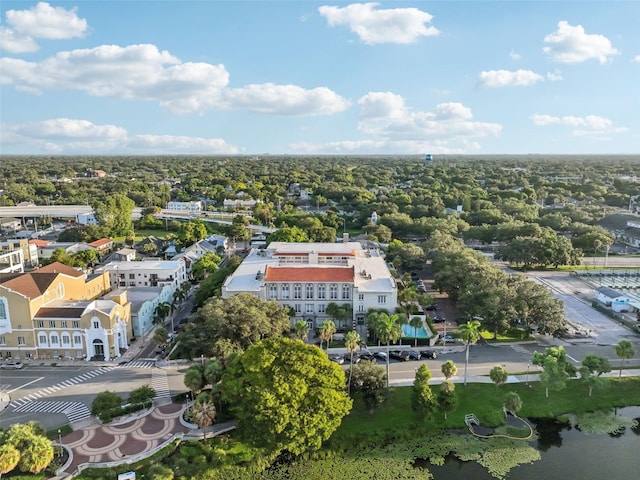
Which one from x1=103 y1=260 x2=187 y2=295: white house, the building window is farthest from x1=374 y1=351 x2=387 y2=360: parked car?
x1=103 y1=260 x2=187 y2=295: white house

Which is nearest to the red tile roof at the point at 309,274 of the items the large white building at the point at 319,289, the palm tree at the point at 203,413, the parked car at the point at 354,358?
the large white building at the point at 319,289

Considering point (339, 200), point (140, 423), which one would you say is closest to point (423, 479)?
point (140, 423)

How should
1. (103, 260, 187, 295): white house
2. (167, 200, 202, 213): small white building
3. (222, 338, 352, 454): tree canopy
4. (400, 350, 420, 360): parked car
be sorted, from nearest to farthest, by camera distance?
1. (222, 338, 352, 454): tree canopy
2. (400, 350, 420, 360): parked car
3. (103, 260, 187, 295): white house
4. (167, 200, 202, 213): small white building

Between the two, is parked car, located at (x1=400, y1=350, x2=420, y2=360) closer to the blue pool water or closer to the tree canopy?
the blue pool water

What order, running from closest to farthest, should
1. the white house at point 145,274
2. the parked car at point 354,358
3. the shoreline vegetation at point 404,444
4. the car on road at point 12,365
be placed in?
the shoreline vegetation at point 404,444 → the parked car at point 354,358 → the car on road at point 12,365 → the white house at point 145,274

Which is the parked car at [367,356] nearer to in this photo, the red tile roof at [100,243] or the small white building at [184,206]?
the red tile roof at [100,243]

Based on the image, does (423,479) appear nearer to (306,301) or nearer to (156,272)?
(306,301)
